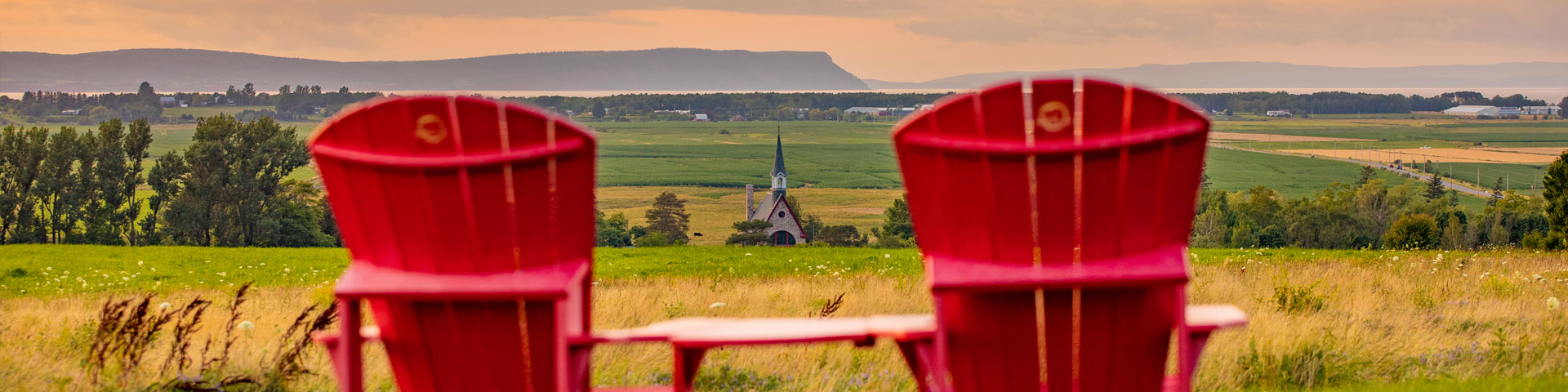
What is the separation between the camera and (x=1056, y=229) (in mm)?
2461

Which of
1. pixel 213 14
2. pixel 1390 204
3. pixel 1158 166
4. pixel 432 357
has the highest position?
pixel 213 14

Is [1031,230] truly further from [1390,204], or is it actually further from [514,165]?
[1390,204]

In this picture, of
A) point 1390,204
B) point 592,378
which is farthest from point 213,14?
point 592,378

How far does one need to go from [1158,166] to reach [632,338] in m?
1.43

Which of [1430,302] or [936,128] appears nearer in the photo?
[936,128]

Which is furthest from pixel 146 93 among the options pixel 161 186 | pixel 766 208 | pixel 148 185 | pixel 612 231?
pixel 612 231

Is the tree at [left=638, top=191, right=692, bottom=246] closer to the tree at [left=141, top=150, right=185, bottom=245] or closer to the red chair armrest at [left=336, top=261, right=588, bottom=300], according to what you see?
the tree at [left=141, top=150, right=185, bottom=245]

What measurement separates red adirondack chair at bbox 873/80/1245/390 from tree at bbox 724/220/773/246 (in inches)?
2732

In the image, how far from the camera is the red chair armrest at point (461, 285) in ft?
8.42

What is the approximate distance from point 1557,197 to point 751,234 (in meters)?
59.4

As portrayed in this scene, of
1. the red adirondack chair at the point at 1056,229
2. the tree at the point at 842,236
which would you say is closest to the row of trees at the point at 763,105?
the tree at the point at 842,236

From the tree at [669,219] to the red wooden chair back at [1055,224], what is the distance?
7182 centimetres

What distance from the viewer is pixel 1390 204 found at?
68938mm

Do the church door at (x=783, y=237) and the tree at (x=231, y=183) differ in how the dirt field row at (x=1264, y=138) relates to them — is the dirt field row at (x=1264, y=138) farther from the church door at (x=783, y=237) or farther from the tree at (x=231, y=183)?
the tree at (x=231, y=183)
